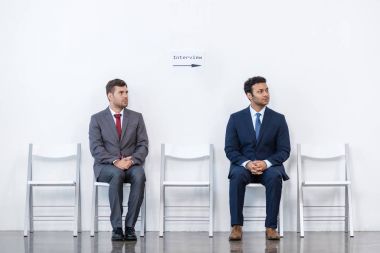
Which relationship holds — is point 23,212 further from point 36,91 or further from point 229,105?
point 229,105

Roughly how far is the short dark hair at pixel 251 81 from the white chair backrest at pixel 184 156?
0.62m

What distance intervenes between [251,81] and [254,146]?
562 mm

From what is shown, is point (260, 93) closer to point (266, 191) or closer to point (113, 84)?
point (266, 191)

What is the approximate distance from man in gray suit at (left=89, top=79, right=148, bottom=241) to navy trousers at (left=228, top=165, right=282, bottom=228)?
30.2 inches

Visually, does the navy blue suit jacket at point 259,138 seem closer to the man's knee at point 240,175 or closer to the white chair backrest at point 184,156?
the man's knee at point 240,175

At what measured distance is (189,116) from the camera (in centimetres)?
684

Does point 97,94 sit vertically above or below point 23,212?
above

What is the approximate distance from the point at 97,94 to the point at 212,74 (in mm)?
1068

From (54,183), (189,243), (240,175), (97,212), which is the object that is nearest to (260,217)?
(240,175)

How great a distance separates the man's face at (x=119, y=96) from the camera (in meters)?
6.52

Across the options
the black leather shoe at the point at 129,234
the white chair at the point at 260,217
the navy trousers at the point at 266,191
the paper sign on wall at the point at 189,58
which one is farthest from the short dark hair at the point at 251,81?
the black leather shoe at the point at 129,234

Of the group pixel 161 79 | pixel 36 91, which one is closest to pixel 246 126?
pixel 161 79

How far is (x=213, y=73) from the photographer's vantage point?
6812 millimetres

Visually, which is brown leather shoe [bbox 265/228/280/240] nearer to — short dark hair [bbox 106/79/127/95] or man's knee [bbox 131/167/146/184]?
man's knee [bbox 131/167/146/184]
